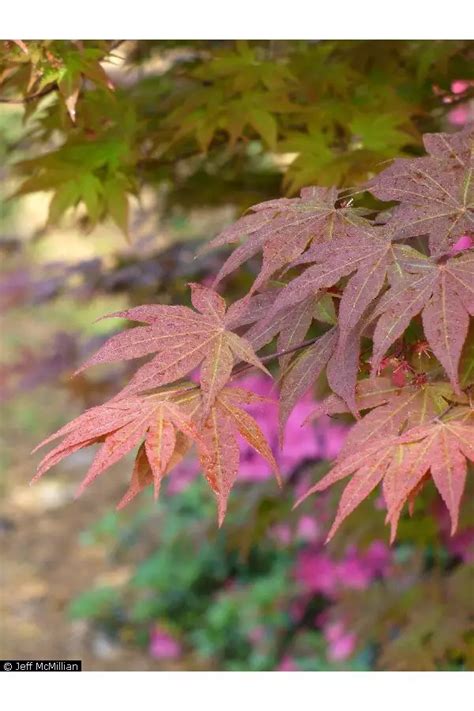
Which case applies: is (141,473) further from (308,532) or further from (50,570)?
(50,570)

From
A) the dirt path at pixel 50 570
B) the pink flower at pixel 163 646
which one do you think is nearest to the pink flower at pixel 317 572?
the pink flower at pixel 163 646

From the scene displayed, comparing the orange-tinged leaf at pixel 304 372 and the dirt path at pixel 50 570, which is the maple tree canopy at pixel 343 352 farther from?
the dirt path at pixel 50 570

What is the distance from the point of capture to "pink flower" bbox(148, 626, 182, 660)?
10.5 ft

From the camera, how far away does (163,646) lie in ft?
10.6

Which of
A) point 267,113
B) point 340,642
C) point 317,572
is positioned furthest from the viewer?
point 317,572

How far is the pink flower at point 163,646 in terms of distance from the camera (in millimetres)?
3197

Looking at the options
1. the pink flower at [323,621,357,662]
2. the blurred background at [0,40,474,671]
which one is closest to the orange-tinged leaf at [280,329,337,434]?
the blurred background at [0,40,474,671]

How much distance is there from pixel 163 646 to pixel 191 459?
26.3 inches

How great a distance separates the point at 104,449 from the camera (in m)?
0.91

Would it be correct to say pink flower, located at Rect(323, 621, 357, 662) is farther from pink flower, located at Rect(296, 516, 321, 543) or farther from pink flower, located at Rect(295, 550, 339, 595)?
pink flower, located at Rect(296, 516, 321, 543)

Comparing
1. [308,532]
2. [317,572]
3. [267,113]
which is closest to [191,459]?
[308,532]

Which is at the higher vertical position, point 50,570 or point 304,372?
point 304,372
